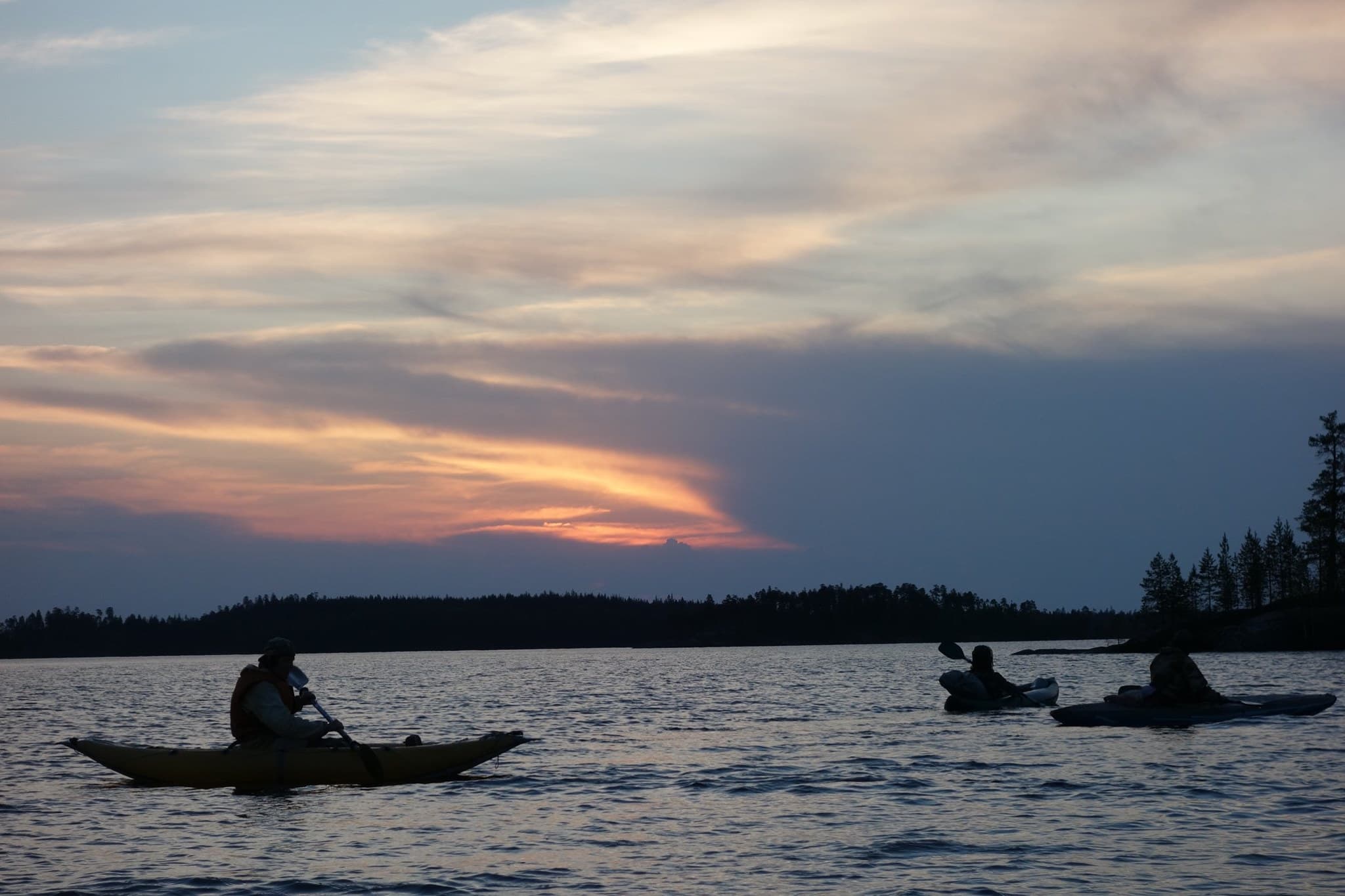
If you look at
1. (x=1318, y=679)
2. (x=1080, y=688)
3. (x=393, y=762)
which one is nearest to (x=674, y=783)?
(x=393, y=762)

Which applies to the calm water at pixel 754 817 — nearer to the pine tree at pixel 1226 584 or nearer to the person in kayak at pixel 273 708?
the person in kayak at pixel 273 708

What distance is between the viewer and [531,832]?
20672mm

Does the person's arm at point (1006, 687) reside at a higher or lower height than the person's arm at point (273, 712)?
lower

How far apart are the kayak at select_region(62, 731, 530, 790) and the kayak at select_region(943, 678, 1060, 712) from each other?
63.2 feet

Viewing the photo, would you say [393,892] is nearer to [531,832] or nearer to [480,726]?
[531,832]

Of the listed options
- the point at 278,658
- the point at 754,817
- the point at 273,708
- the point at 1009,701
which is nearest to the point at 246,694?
the point at 273,708

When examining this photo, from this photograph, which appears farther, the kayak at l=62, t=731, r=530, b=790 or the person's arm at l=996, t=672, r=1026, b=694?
the person's arm at l=996, t=672, r=1026, b=694

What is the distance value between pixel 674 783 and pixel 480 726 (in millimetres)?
18799

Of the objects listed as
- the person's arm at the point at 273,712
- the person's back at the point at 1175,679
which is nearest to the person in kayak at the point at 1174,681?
the person's back at the point at 1175,679

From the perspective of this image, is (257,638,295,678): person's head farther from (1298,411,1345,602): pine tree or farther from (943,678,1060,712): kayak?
(1298,411,1345,602): pine tree

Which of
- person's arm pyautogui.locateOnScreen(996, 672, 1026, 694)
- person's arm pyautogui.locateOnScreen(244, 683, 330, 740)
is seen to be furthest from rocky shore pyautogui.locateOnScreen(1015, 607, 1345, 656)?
person's arm pyautogui.locateOnScreen(244, 683, 330, 740)

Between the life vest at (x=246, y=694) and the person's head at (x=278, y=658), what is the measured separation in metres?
0.10

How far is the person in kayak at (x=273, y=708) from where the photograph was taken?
981 inches

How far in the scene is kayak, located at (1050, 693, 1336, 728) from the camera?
3466 cm
